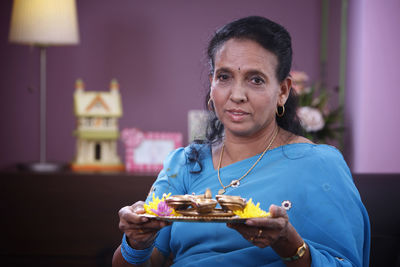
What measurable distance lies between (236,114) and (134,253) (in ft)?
1.52

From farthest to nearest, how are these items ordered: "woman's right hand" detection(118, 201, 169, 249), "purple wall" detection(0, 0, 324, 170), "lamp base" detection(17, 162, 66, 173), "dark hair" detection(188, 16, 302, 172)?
"purple wall" detection(0, 0, 324, 170) → "lamp base" detection(17, 162, 66, 173) → "dark hair" detection(188, 16, 302, 172) → "woman's right hand" detection(118, 201, 169, 249)

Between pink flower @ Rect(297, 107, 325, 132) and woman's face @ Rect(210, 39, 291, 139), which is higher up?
woman's face @ Rect(210, 39, 291, 139)

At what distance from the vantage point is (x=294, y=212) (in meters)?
1.48

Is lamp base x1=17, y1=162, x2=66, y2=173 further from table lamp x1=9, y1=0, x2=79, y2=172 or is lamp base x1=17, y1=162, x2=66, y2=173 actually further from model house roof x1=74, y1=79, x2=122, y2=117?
model house roof x1=74, y1=79, x2=122, y2=117

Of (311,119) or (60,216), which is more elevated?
(311,119)

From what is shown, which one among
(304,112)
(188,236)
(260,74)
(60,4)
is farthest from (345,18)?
(188,236)

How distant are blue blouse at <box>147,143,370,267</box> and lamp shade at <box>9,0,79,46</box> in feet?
5.44

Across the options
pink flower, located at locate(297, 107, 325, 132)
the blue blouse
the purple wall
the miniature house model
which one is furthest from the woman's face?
the purple wall

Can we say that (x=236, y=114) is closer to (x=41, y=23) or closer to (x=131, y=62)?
(x=41, y=23)

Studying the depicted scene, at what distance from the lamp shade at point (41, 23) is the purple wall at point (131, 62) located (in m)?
0.51

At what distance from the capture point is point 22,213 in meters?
2.95

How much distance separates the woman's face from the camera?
5.02 ft

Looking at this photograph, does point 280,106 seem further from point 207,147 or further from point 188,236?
point 188,236

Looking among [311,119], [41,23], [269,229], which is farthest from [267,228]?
[41,23]
